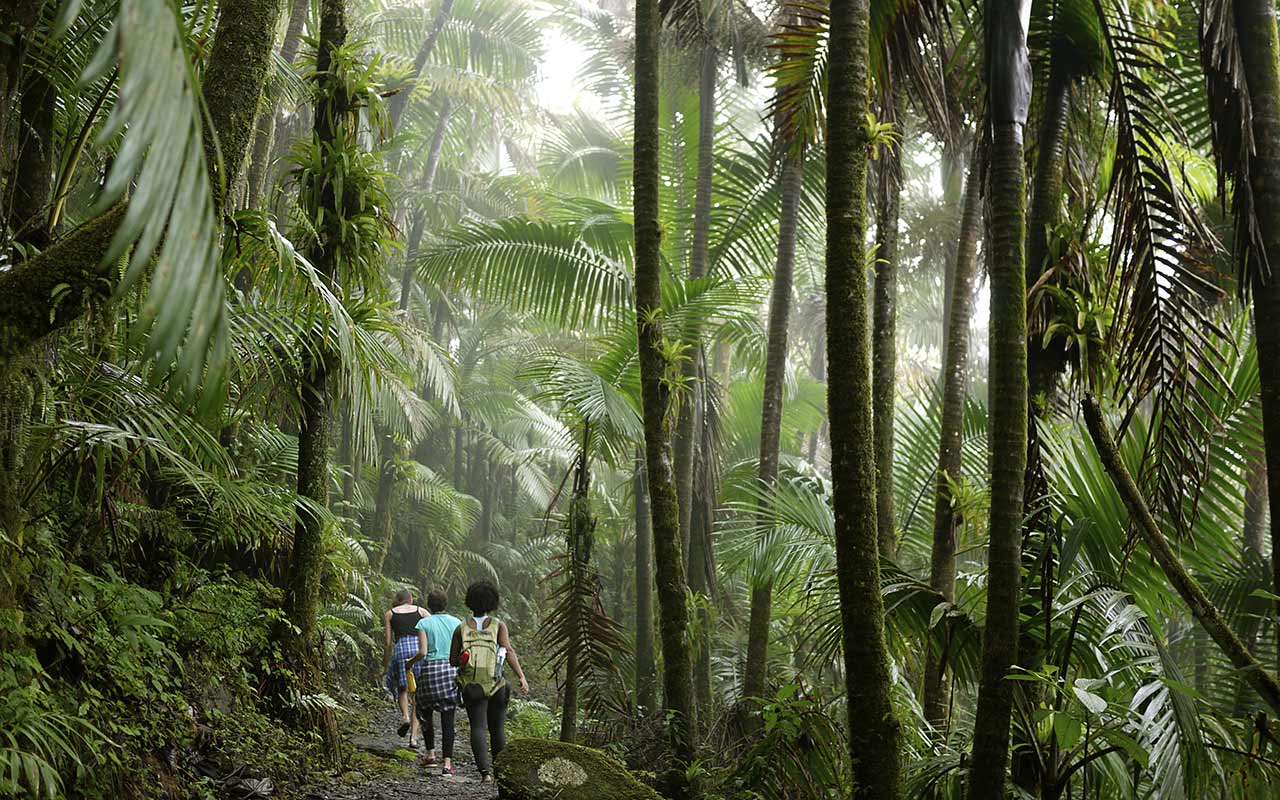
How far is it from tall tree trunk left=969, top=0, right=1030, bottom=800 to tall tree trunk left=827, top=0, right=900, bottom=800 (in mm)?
358

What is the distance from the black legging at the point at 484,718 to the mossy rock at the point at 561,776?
4.62ft

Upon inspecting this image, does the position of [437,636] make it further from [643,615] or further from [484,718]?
[643,615]

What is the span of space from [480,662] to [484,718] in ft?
1.56

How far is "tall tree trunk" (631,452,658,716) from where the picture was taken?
9.74m

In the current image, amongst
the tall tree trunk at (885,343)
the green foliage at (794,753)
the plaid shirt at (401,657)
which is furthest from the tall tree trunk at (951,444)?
the plaid shirt at (401,657)

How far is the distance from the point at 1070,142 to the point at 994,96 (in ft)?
5.99

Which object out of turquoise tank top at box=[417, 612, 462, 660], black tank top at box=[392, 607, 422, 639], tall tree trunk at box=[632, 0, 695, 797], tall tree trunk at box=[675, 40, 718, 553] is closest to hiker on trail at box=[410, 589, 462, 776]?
turquoise tank top at box=[417, 612, 462, 660]

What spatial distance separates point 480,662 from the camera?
7.12m

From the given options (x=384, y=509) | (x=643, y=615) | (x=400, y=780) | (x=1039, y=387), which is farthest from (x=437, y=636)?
(x=384, y=509)

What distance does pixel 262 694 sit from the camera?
21.2 ft

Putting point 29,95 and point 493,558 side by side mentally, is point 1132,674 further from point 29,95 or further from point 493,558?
point 493,558

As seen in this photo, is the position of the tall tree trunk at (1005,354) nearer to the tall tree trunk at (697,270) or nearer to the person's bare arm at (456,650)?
the tall tree trunk at (697,270)

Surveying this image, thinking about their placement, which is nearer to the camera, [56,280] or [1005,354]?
[56,280]

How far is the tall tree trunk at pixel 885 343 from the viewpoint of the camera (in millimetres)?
6840
